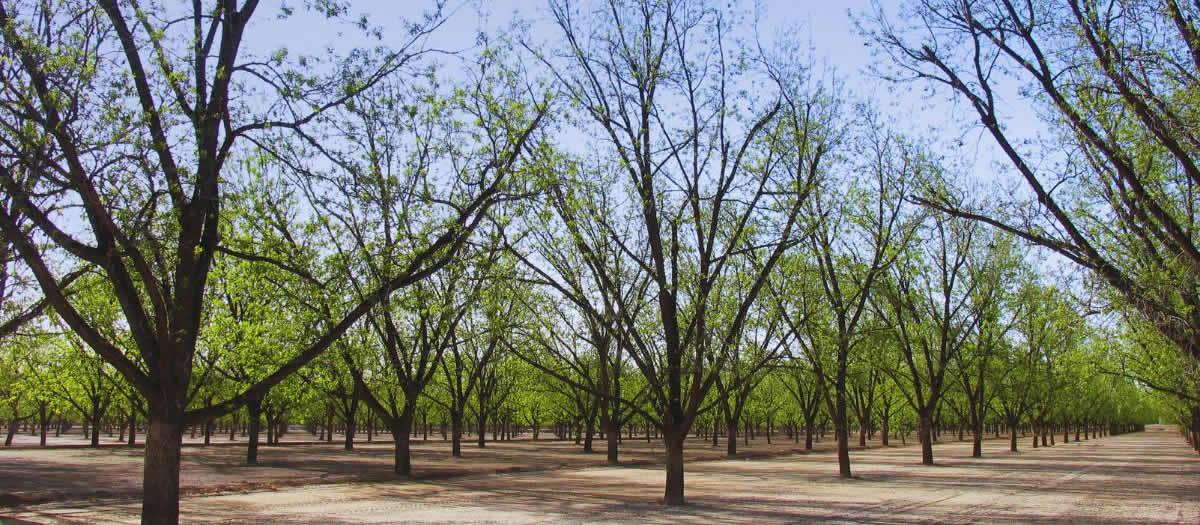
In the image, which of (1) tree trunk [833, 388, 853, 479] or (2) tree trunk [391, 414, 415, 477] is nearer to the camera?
(1) tree trunk [833, 388, 853, 479]

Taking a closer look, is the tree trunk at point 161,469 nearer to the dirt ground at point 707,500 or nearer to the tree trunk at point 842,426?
the dirt ground at point 707,500

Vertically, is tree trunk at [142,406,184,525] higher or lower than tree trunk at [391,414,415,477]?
higher

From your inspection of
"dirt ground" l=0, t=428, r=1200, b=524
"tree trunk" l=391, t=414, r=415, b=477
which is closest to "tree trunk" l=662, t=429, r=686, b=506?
"dirt ground" l=0, t=428, r=1200, b=524

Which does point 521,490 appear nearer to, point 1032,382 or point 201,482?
point 201,482

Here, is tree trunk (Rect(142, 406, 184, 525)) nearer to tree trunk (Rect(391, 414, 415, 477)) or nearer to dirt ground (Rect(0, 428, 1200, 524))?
dirt ground (Rect(0, 428, 1200, 524))

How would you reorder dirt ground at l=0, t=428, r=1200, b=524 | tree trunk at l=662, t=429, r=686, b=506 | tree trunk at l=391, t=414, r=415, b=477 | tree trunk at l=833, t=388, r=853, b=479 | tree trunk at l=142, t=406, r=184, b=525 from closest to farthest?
tree trunk at l=142, t=406, r=184, b=525 < dirt ground at l=0, t=428, r=1200, b=524 < tree trunk at l=662, t=429, r=686, b=506 < tree trunk at l=833, t=388, r=853, b=479 < tree trunk at l=391, t=414, r=415, b=477

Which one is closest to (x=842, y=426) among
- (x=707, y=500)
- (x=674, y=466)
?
(x=707, y=500)

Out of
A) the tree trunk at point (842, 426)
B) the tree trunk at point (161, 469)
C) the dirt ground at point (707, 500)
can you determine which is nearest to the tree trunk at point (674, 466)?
the dirt ground at point (707, 500)

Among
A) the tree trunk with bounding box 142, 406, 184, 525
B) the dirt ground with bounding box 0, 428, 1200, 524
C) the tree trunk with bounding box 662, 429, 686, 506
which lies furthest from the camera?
the tree trunk with bounding box 662, 429, 686, 506

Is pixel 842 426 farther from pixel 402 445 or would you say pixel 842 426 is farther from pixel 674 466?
pixel 402 445

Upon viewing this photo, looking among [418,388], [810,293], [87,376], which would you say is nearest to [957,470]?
[810,293]

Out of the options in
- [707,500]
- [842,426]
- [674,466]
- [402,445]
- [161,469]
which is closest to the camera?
[161,469]

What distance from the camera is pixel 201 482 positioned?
23656 millimetres

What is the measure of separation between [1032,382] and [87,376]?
2195 inches
